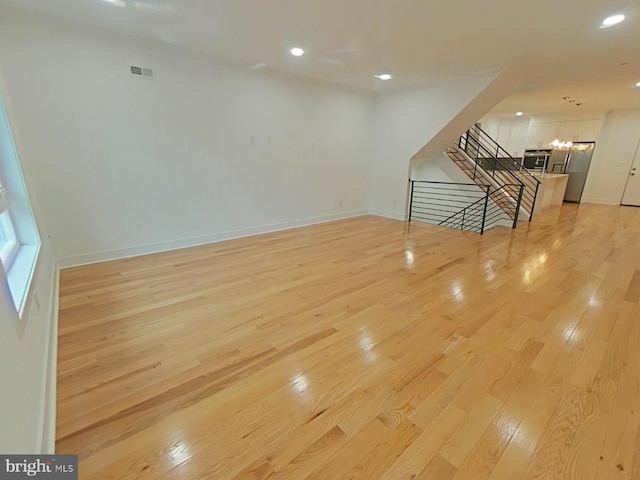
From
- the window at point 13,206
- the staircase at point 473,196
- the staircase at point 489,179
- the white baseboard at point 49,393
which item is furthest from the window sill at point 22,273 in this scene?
the staircase at point 489,179

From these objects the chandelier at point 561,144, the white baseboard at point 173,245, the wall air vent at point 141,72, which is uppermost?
the wall air vent at point 141,72

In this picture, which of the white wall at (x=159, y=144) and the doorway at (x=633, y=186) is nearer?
the white wall at (x=159, y=144)

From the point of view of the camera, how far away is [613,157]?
27.0 ft

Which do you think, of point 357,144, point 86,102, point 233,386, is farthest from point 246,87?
point 233,386

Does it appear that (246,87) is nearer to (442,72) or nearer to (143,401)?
(442,72)

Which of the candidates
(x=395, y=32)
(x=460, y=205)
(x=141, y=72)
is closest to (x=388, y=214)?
(x=460, y=205)

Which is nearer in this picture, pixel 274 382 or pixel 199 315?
pixel 274 382

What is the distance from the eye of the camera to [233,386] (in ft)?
5.67

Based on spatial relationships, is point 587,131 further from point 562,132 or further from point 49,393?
point 49,393

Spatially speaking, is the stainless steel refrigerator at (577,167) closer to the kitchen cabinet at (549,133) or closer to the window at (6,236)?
the kitchen cabinet at (549,133)

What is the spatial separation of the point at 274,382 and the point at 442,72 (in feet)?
15.8

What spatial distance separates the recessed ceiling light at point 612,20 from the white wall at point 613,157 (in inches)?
287

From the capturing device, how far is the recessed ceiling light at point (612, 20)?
2.75 m

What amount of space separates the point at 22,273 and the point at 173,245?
2.28 m
